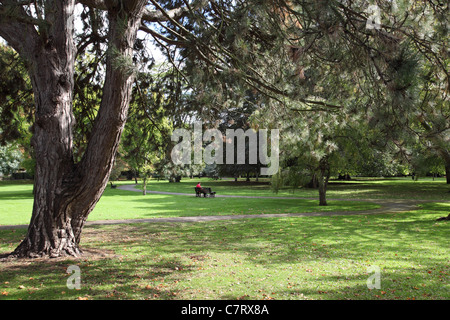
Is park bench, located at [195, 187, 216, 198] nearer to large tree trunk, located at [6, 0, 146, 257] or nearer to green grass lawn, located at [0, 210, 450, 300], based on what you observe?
green grass lawn, located at [0, 210, 450, 300]

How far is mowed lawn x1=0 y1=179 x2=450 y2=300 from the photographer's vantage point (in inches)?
191

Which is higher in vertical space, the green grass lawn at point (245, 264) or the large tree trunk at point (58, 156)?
the large tree trunk at point (58, 156)

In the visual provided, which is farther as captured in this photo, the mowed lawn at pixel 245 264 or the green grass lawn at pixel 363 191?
the green grass lawn at pixel 363 191

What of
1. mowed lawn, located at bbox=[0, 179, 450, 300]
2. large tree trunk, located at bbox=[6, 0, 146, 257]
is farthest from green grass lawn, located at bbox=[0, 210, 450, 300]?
large tree trunk, located at bbox=[6, 0, 146, 257]

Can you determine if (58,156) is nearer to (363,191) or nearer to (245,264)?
(245,264)

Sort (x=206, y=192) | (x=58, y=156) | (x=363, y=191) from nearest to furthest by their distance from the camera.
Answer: (x=58, y=156)
(x=206, y=192)
(x=363, y=191)

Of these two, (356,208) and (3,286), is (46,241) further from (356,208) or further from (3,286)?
(356,208)

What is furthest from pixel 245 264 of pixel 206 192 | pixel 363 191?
pixel 363 191

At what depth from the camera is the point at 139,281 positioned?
536 centimetres

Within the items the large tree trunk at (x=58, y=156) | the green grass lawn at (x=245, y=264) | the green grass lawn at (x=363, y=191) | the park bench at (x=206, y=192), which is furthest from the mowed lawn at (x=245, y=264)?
the park bench at (x=206, y=192)

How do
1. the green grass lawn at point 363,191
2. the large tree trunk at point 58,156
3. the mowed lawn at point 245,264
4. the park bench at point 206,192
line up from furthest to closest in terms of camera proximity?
the park bench at point 206,192 < the green grass lawn at point 363,191 < the large tree trunk at point 58,156 < the mowed lawn at point 245,264

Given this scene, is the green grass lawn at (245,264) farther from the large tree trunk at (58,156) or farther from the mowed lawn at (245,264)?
the large tree trunk at (58,156)

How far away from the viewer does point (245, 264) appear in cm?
645

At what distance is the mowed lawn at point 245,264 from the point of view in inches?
191
